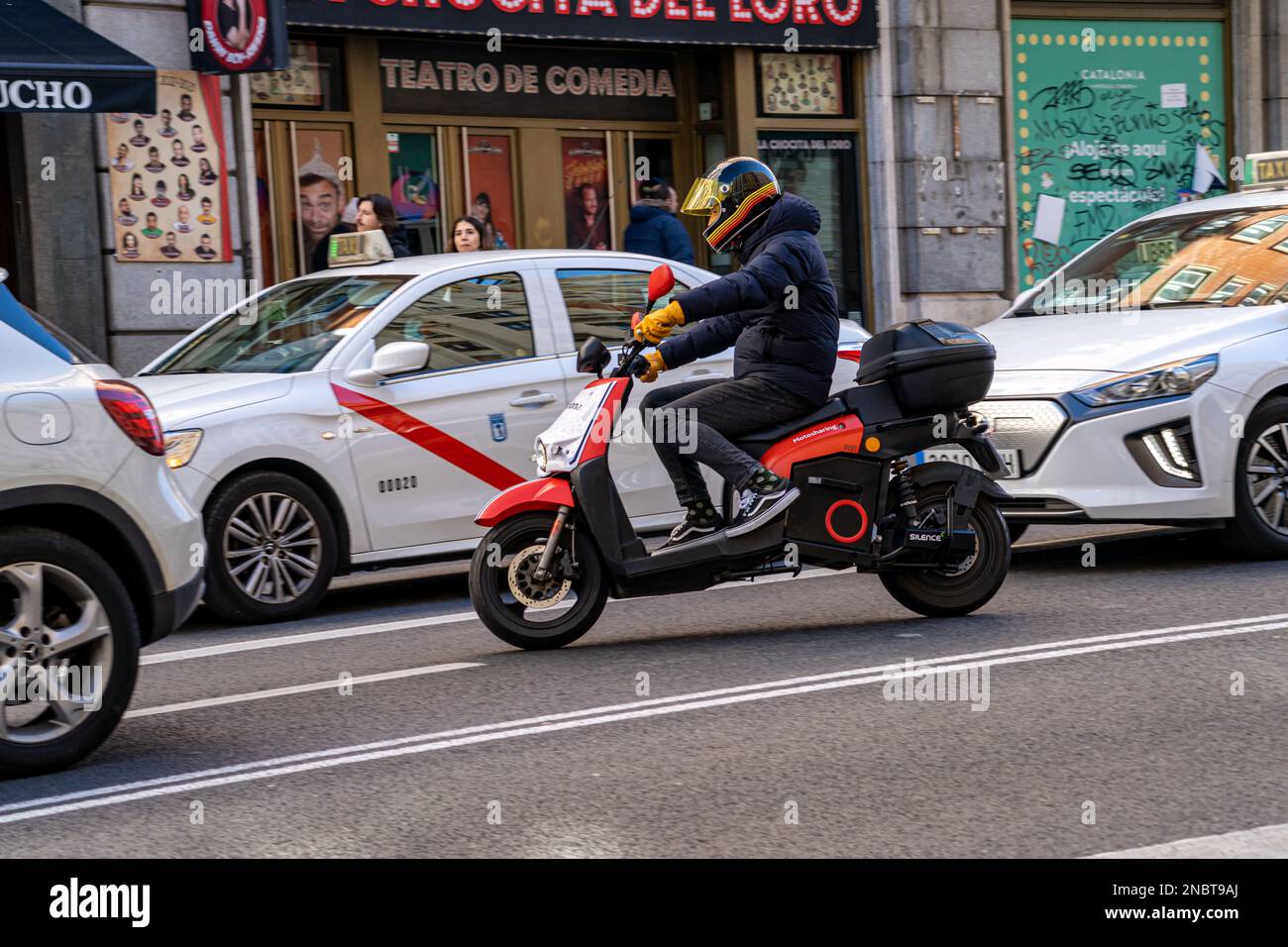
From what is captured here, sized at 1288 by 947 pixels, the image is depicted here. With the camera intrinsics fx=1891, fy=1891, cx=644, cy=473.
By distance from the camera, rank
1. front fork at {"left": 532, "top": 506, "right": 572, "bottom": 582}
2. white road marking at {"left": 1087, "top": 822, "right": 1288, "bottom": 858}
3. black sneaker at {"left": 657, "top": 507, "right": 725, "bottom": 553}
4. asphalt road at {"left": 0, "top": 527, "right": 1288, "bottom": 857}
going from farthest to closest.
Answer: black sneaker at {"left": 657, "top": 507, "right": 725, "bottom": 553} → front fork at {"left": 532, "top": 506, "right": 572, "bottom": 582} → asphalt road at {"left": 0, "top": 527, "right": 1288, "bottom": 857} → white road marking at {"left": 1087, "top": 822, "right": 1288, "bottom": 858}

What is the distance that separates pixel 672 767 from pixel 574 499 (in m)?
2.01

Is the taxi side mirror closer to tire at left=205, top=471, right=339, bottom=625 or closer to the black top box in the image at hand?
tire at left=205, top=471, right=339, bottom=625

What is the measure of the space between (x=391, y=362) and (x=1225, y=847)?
5105 mm

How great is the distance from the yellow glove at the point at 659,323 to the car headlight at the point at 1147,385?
90.7 inches

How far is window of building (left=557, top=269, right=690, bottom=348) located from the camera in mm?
9391

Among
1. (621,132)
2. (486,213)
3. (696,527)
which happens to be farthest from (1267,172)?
(621,132)

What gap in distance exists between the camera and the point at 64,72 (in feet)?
39.5

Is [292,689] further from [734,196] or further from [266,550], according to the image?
[734,196]

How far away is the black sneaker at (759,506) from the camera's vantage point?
7.28m

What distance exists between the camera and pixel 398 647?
24.8 ft

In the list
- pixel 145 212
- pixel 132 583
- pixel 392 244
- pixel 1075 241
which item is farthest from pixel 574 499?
pixel 1075 241

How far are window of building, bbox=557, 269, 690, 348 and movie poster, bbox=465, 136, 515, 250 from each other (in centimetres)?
692
